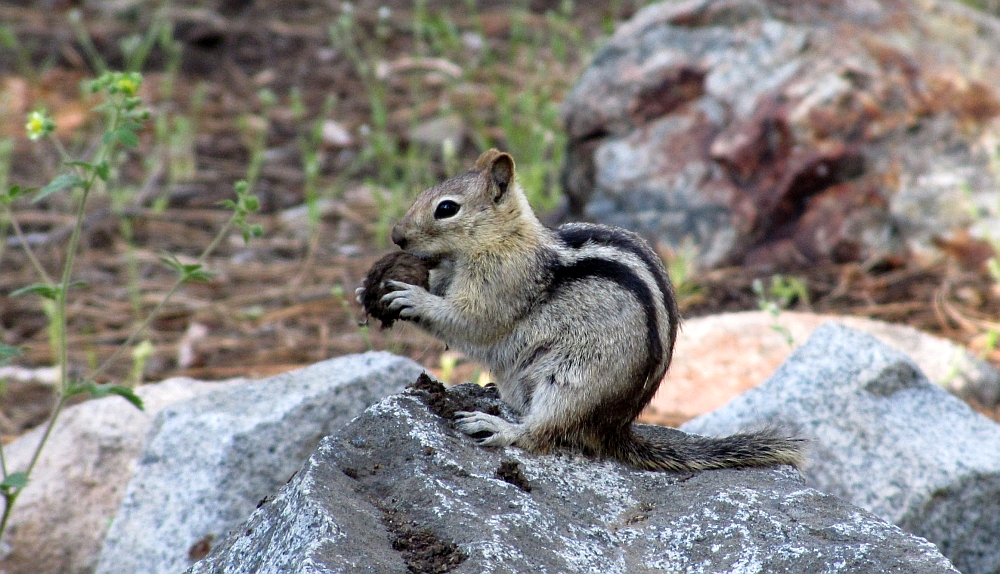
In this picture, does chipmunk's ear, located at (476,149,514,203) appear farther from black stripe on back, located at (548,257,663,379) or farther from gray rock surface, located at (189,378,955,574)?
gray rock surface, located at (189,378,955,574)

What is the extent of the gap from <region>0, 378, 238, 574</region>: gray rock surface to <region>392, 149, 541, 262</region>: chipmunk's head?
1.09 metres

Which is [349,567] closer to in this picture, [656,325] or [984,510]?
[656,325]

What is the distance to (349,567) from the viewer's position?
2053 mm

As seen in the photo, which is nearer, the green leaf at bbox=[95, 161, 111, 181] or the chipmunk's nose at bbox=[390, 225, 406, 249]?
the green leaf at bbox=[95, 161, 111, 181]

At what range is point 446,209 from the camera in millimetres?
3295

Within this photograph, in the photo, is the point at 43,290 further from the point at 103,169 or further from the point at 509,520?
the point at 509,520

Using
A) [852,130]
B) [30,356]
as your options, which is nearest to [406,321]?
[30,356]

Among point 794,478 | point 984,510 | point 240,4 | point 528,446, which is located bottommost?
point 984,510

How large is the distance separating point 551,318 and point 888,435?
4.19 feet

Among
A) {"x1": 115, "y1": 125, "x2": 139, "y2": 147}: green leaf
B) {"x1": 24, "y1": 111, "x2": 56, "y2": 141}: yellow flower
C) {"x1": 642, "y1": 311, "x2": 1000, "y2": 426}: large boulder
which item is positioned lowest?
{"x1": 642, "y1": 311, "x2": 1000, "y2": 426}: large boulder

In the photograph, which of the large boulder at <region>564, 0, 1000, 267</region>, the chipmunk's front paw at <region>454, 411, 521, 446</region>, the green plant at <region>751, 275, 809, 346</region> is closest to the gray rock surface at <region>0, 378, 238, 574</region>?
the chipmunk's front paw at <region>454, 411, 521, 446</region>

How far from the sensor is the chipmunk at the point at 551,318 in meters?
2.86

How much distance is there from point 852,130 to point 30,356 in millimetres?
4366

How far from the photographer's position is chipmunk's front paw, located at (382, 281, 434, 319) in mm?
3121
